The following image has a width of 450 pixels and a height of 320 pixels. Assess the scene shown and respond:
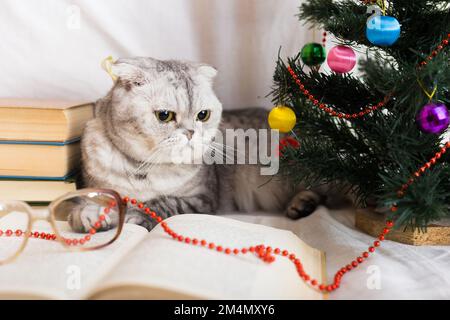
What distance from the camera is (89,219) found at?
2.72 ft

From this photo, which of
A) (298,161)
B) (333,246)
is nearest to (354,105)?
(298,161)

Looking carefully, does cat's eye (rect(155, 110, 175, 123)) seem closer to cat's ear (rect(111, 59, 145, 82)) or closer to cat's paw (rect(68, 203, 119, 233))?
cat's ear (rect(111, 59, 145, 82))

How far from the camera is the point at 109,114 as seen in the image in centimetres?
101

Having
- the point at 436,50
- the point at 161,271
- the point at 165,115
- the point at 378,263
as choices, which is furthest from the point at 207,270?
the point at 436,50

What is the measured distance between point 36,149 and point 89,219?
31 centimetres

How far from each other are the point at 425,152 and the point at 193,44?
787 millimetres

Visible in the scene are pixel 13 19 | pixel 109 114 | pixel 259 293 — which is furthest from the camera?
pixel 13 19

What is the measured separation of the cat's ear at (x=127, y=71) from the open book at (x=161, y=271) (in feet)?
1.18

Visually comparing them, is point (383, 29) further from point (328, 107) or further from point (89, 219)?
point (89, 219)

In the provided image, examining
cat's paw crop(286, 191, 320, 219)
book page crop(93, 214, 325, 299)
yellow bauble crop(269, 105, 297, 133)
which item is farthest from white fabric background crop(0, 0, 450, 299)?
book page crop(93, 214, 325, 299)

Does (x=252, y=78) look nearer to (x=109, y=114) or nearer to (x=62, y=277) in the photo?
(x=109, y=114)

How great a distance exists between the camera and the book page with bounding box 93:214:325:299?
1.91ft

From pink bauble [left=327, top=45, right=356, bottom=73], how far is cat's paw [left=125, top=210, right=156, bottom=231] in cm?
51

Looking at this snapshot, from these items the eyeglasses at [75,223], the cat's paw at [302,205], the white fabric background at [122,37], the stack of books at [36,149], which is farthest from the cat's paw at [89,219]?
the white fabric background at [122,37]
